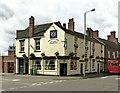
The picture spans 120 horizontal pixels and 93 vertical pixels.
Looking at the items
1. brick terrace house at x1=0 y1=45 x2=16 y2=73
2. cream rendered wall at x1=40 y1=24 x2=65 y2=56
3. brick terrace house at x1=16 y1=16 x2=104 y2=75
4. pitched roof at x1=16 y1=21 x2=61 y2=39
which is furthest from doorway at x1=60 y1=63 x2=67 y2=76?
brick terrace house at x1=0 y1=45 x2=16 y2=73

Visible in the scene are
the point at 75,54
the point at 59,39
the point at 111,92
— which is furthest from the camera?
the point at 75,54

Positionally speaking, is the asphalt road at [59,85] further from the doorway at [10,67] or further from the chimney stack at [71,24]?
the doorway at [10,67]

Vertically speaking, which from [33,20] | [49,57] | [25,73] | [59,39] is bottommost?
[25,73]

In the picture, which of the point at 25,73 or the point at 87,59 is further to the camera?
the point at 87,59

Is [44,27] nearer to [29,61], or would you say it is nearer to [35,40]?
[35,40]

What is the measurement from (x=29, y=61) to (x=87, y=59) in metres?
10.7

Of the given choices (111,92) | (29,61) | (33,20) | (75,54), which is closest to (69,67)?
(75,54)

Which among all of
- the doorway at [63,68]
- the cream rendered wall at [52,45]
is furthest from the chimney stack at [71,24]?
the doorway at [63,68]

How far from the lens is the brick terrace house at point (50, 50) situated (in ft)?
123

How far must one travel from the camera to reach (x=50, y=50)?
38344 millimetres

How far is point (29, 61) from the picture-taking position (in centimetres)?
4056

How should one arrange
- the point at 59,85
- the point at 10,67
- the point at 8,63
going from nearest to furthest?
the point at 59,85
the point at 10,67
the point at 8,63

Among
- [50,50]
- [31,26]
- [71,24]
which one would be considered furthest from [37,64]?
[71,24]

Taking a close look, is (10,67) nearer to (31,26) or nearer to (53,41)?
(31,26)
